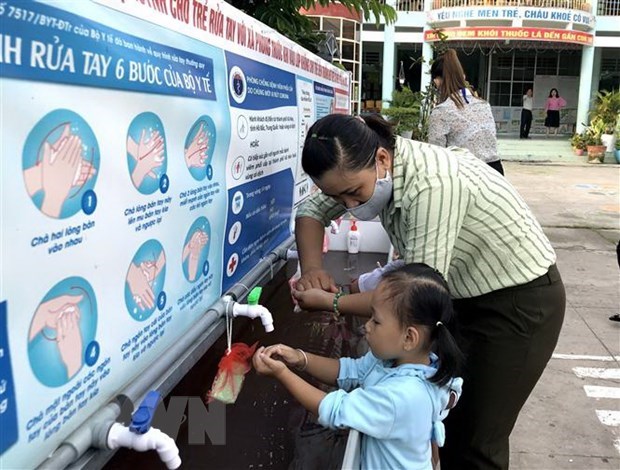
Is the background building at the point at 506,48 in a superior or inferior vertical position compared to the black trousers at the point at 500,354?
superior

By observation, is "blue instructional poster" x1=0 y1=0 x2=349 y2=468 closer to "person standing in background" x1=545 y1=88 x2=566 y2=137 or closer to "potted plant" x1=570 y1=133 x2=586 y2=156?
"potted plant" x1=570 y1=133 x2=586 y2=156

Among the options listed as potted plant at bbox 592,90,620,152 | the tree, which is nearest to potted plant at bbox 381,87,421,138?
potted plant at bbox 592,90,620,152

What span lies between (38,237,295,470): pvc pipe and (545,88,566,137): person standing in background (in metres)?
20.9

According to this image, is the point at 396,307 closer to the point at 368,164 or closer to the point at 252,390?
the point at 368,164

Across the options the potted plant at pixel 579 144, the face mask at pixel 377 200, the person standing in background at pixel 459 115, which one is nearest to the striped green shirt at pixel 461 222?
the face mask at pixel 377 200

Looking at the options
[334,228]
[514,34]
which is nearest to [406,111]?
[514,34]

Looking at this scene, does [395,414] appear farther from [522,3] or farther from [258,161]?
[522,3]

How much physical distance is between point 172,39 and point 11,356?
810mm

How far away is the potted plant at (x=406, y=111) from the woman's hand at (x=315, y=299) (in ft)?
35.9

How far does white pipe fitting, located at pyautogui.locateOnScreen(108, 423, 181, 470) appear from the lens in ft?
3.42

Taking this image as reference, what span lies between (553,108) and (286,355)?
833 inches

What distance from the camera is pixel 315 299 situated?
73.7 inches

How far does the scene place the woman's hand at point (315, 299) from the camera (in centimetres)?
184

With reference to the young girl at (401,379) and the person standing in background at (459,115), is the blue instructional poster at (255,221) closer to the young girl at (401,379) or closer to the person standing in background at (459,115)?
the young girl at (401,379)
